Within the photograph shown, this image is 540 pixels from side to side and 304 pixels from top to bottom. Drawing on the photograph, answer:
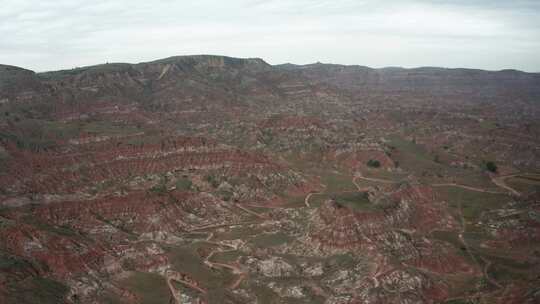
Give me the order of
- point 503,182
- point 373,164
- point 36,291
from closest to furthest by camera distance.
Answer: point 36,291
point 503,182
point 373,164

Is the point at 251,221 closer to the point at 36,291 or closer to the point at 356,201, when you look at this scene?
the point at 356,201

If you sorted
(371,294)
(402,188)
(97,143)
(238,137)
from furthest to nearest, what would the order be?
(238,137), (97,143), (402,188), (371,294)

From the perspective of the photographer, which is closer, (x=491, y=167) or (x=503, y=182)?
(x=503, y=182)

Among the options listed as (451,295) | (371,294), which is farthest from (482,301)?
(371,294)

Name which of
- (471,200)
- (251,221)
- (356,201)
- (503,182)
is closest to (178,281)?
(251,221)

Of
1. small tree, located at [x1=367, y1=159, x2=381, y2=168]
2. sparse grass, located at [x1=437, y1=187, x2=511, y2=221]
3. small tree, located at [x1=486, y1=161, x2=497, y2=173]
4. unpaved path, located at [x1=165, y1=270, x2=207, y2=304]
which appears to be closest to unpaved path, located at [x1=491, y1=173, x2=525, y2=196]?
small tree, located at [x1=486, y1=161, x2=497, y2=173]

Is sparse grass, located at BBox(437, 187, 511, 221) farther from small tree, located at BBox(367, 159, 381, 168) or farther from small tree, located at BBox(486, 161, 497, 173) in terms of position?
small tree, located at BBox(486, 161, 497, 173)

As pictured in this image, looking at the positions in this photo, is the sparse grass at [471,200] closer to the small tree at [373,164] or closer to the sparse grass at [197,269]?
the small tree at [373,164]

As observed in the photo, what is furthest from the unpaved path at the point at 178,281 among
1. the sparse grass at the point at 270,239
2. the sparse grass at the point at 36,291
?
the sparse grass at the point at 270,239

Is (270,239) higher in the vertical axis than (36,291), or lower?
lower

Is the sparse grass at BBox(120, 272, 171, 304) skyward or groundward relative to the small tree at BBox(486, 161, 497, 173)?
groundward

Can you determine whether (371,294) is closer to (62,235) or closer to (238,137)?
(62,235)
